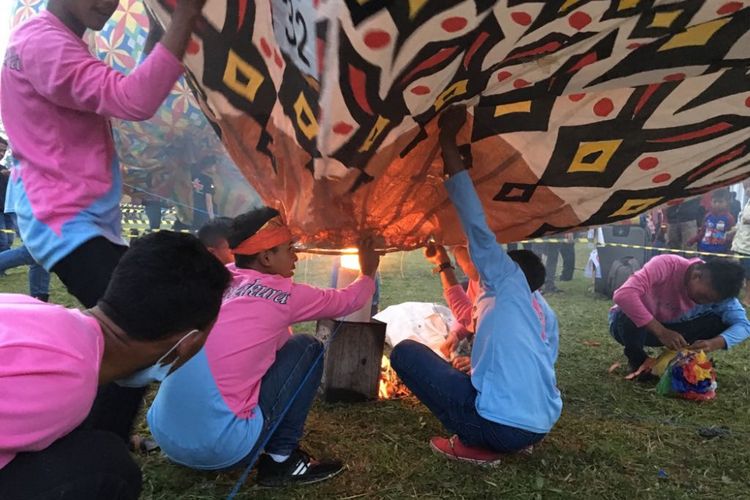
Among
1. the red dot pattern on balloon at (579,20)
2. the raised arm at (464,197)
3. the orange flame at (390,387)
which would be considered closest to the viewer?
the red dot pattern on balloon at (579,20)

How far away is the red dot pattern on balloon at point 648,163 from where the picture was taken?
239 centimetres

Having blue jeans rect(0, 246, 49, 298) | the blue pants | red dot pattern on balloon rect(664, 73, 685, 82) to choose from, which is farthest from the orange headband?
the blue pants

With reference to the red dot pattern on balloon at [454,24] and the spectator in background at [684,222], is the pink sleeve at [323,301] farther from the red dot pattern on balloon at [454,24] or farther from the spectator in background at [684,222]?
the spectator in background at [684,222]

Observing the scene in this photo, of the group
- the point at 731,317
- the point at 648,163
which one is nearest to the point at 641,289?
the point at 731,317

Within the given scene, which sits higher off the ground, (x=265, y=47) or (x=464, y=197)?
(x=265, y=47)

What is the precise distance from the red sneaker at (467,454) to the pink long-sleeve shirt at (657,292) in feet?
5.66

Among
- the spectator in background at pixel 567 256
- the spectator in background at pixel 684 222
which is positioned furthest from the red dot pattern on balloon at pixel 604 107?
the spectator in background at pixel 684 222

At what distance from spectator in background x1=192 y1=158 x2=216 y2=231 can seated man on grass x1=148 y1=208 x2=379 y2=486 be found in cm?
93

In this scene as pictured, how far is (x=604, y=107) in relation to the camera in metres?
2.22

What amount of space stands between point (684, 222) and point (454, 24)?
27.5ft

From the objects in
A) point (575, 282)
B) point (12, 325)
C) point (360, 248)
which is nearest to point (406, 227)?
point (360, 248)

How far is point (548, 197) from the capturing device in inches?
99.0

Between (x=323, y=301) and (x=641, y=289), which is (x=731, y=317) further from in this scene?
(x=323, y=301)

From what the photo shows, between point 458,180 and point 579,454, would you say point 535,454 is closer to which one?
point 579,454
